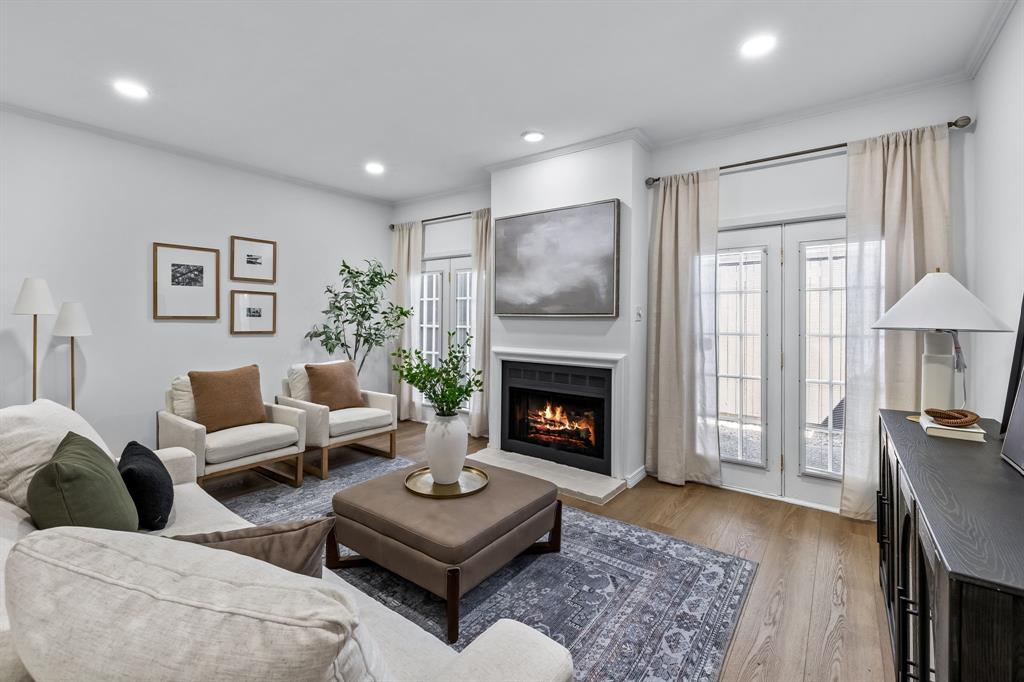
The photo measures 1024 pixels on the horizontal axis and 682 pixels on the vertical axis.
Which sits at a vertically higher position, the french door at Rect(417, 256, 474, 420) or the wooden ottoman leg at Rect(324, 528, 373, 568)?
the french door at Rect(417, 256, 474, 420)

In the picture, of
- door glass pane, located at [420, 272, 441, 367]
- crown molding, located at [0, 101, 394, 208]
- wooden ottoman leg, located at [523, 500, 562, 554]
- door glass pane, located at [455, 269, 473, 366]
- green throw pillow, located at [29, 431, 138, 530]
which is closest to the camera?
green throw pillow, located at [29, 431, 138, 530]

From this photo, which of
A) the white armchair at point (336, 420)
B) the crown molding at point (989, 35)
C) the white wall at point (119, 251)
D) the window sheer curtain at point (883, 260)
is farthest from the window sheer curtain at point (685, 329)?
the white wall at point (119, 251)

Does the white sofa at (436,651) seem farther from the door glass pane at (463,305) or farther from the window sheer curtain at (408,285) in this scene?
the window sheer curtain at (408,285)

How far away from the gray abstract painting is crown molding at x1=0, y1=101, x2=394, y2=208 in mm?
2082

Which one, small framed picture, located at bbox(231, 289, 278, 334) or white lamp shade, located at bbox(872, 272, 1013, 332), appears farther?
small framed picture, located at bbox(231, 289, 278, 334)

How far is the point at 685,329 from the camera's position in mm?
3490

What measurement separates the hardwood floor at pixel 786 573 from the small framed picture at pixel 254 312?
1.42 metres

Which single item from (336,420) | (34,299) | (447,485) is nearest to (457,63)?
(447,485)

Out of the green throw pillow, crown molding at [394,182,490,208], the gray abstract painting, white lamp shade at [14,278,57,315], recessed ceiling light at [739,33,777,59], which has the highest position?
crown molding at [394,182,490,208]

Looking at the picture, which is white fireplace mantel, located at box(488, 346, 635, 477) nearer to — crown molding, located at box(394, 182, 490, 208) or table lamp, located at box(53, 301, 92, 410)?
crown molding, located at box(394, 182, 490, 208)

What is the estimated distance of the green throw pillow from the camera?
3.95 ft

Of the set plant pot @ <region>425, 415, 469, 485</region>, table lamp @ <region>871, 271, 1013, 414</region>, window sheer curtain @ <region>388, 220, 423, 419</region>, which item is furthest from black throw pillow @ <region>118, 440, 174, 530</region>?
window sheer curtain @ <region>388, 220, 423, 419</region>

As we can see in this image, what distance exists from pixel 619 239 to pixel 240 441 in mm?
3129

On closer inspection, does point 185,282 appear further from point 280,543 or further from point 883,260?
point 883,260
